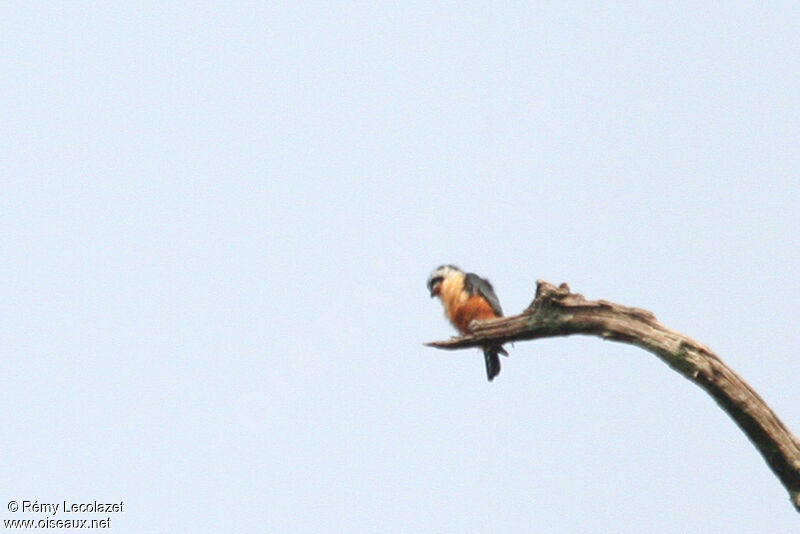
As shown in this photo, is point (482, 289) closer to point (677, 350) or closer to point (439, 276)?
point (439, 276)

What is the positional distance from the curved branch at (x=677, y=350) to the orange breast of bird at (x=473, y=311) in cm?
426

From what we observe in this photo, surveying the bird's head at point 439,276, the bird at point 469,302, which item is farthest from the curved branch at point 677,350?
the bird's head at point 439,276

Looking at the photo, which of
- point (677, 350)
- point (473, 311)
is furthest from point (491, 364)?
point (677, 350)

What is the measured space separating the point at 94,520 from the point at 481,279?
18.7 feet

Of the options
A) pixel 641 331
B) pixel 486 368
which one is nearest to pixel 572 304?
pixel 641 331

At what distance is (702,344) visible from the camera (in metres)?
7.29

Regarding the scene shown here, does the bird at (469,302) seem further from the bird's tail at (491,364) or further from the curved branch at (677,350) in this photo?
the curved branch at (677,350)

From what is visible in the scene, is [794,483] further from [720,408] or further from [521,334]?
[521,334]

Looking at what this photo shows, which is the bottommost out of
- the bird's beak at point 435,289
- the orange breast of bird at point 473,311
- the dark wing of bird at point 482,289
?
the orange breast of bird at point 473,311

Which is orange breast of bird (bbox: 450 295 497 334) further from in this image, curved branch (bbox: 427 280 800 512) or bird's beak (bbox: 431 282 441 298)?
curved branch (bbox: 427 280 800 512)

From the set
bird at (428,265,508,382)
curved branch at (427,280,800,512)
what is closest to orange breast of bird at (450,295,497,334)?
bird at (428,265,508,382)

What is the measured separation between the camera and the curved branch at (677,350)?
7164mm

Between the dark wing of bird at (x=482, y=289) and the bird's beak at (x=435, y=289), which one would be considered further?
the bird's beak at (x=435, y=289)

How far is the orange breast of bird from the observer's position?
12461mm
